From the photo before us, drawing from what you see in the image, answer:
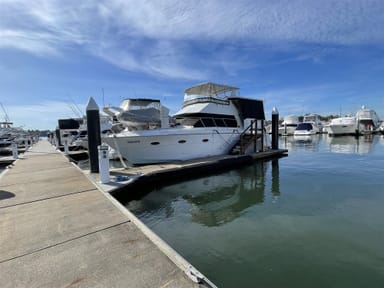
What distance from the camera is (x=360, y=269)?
3.27 m

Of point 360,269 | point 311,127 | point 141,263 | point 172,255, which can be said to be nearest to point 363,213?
point 360,269

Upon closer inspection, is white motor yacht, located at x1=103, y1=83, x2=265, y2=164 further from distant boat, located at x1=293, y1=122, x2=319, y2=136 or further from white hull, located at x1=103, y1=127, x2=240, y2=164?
distant boat, located at x1=293, y1=122, x2=319, y2=136

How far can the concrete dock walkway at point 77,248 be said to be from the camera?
82.6 inches

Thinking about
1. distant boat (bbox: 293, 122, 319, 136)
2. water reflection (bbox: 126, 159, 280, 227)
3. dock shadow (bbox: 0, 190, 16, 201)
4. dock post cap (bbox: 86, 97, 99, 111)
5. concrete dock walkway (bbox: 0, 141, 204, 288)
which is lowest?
water reflection (bbox: 126, 159, 280, 227)

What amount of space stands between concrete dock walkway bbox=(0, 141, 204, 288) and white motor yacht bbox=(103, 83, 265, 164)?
5.82 meters

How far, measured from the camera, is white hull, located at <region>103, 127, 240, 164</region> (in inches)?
398

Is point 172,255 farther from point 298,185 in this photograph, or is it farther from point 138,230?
point 298,185

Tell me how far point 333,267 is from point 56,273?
381cm

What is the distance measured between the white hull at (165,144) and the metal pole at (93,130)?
6.62ft

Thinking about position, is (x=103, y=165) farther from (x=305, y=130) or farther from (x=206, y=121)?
(x=305, y=130)

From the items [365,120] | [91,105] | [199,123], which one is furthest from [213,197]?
[365,120]

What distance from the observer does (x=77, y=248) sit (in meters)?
2.64

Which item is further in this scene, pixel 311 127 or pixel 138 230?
pixel 311 127

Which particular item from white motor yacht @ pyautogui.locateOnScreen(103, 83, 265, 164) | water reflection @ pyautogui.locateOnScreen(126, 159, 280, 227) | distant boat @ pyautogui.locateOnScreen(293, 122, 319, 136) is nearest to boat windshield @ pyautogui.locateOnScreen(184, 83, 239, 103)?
white motor yacht @ pyautogui.locateOnScreen(103, 83, 265, 164)
